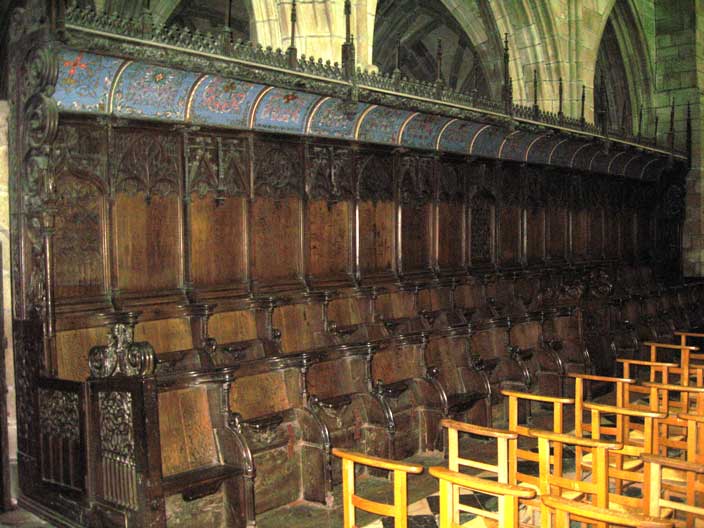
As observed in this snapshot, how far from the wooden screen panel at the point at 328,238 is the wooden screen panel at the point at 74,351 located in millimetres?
2682

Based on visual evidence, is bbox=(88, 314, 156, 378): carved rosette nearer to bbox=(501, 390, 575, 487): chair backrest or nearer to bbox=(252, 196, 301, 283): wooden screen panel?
bbox=(501, 390, 575, 487): chair backrest

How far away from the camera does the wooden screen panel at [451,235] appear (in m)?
9.27

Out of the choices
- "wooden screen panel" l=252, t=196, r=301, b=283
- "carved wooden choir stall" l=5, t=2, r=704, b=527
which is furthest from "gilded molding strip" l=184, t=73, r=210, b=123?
"wooden screen panel" l=252, t=196, r=301, b=283

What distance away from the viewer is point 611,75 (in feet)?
48.0

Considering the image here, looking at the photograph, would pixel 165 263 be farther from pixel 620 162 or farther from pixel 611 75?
pixel 611 75

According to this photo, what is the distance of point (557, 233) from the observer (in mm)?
11414

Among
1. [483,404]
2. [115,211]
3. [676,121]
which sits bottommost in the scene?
[483,404]

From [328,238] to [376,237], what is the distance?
2.58 ft

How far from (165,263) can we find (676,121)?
11191 mm

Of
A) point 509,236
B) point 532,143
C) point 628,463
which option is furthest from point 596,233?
point 628,463

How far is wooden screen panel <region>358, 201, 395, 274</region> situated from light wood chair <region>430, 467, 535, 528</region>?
532 cm

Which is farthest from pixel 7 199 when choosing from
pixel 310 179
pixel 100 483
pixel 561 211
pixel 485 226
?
pixel 561 211

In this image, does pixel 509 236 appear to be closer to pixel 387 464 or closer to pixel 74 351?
pixel 74 351

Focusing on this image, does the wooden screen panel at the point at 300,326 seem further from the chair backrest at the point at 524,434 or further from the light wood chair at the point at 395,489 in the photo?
the light wood chair at the point at 395,489
